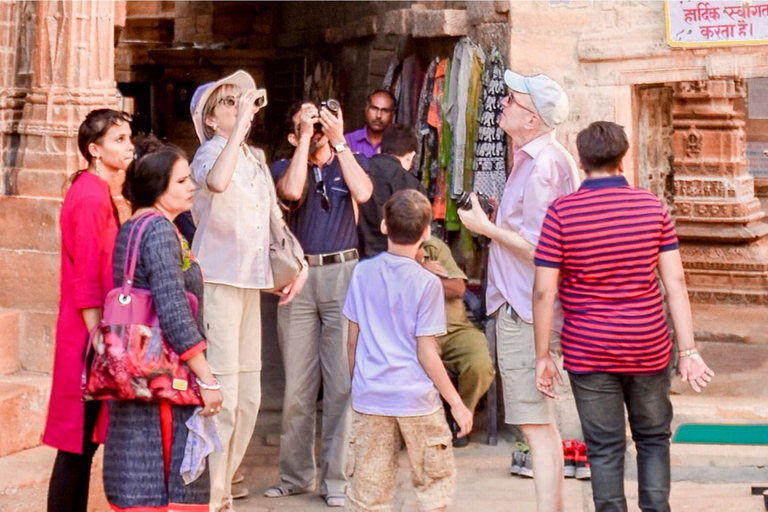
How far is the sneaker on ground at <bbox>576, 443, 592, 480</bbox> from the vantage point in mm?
6258

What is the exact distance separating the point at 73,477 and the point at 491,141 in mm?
3487

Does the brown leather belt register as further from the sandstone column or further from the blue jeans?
the blue jeans

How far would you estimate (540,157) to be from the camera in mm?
5105

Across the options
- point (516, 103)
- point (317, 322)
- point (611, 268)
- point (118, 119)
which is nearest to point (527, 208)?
point (516, 103)

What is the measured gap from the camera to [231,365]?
539cm

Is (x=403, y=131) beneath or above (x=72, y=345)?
above

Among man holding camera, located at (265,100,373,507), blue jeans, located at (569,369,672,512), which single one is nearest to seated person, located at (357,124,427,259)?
man holding camera, located at (265,100,373,507)

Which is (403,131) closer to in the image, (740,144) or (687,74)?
(687,74)

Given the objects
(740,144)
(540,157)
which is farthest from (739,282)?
(540,157)

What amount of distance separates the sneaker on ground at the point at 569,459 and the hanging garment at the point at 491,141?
5.15 feet

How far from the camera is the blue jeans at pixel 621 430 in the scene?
4.72 metres

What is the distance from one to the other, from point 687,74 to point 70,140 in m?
3.09

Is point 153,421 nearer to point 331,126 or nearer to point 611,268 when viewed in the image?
point 611,268

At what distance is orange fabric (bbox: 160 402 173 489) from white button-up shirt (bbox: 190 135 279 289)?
1153 millimetres
